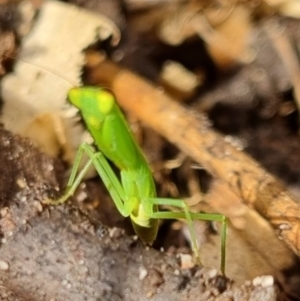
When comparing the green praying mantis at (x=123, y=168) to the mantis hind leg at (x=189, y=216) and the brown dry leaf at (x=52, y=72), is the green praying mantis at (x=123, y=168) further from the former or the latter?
the brown dry leaf at (x=52, y=72)

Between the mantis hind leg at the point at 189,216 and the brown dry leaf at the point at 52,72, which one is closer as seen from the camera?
the mantis hind leg at the point at 189,216

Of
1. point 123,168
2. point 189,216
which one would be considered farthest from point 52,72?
point 189,216

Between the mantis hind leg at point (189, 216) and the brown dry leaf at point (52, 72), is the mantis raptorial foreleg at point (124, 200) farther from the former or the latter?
the brown dry leaf at point (52, 72)

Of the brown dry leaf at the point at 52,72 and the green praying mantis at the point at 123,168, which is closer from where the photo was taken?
the green praying mantis at the point at 123,168

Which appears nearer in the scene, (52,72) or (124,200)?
(124,200)

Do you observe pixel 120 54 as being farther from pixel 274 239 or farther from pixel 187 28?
pixel 274 239

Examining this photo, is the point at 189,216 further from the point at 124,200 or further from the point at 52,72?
the point at 52,72

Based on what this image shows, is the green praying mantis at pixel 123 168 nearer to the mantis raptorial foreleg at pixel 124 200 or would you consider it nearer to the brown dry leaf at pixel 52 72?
the mantis raptorial foreleg at pixel 124 200

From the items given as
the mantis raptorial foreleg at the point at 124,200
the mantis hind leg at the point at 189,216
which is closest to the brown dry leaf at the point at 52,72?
the mantis raptorial foreleg at the point at 124,200

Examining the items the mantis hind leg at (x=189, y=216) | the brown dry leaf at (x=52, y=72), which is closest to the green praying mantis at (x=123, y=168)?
the mantis hind leg at (x=189, y=216)

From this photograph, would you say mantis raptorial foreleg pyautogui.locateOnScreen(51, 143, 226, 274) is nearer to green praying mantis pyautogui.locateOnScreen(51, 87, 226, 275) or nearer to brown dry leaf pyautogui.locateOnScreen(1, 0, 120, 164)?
green praying mantis pyautogui.locateOnScreen(51, 87, 226, 275)

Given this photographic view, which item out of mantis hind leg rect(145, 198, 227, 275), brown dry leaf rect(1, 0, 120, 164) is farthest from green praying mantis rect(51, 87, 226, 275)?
brown dry leaf rect(1, 0, 120, 164)
